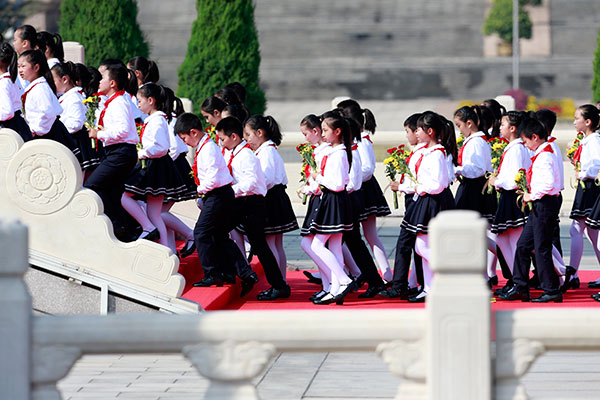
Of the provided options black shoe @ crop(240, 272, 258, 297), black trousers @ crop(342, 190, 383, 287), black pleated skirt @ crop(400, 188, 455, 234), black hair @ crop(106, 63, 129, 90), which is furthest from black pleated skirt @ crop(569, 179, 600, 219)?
black hair @ crop(106, 63, 129, 90)

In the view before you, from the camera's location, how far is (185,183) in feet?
32.9

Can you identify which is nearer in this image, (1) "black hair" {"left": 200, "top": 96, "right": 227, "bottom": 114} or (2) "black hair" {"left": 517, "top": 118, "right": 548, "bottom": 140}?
(2) "black hair" {"left": 517, "top": 118, "right": 548, "bottom": 140}

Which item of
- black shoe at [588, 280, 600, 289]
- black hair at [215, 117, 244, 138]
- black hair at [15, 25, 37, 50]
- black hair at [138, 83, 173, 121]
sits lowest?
black shoe at [588, 280, 600, 289]

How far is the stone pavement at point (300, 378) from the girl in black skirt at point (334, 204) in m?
1.42

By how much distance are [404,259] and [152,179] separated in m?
2.28

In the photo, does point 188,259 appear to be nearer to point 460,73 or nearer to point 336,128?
point 336,128

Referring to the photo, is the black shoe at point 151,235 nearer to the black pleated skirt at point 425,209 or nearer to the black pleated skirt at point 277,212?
the black pleated skirt at point 277,212

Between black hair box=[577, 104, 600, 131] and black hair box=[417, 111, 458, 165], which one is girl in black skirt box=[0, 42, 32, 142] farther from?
black hair box=[577, 104, 600, 131]

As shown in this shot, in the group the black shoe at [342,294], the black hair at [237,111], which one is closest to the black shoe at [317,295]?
the black shoe at [342,294]

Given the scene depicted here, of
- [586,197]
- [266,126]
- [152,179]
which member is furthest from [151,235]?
[586,197]

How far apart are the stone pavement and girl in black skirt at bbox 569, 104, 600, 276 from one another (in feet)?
7.90

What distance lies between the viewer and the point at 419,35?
125 ft

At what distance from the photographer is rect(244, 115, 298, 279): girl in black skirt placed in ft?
31.0

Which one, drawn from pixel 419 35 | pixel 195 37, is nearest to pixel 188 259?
pixel 195 37
